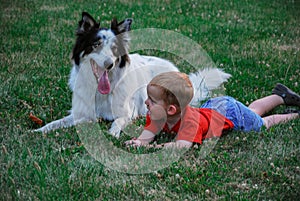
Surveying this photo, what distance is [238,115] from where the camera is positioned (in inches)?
190

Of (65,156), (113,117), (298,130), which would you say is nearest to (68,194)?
(65,156)

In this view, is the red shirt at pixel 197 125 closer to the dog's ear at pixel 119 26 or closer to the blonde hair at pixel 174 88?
the blonde hair at pixel 174 88

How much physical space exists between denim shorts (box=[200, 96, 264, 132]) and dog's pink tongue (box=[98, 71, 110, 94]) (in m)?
1.23

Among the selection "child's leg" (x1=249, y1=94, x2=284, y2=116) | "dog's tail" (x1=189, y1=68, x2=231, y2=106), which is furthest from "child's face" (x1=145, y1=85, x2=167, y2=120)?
"dog's tail" (x1=189, y1=68, x2=231, y2=106)

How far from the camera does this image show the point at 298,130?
482 centimetres

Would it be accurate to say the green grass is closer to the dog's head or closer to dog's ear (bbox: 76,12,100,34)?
the dog's head

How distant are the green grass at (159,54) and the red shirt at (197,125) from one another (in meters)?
0.14

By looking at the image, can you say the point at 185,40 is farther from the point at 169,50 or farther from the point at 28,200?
the point at 28,200

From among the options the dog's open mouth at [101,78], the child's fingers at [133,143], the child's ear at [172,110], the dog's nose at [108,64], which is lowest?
the child's fingers at [133,143]

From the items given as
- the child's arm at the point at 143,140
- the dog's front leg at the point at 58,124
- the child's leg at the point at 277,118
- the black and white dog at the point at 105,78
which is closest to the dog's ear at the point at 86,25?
the black and white dog at the point at 105,78

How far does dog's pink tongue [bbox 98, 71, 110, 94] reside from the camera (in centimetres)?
520

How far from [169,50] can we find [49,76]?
90.9 inches

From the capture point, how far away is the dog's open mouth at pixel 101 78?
5.10 meters

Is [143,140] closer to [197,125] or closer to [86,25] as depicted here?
[197,125]
